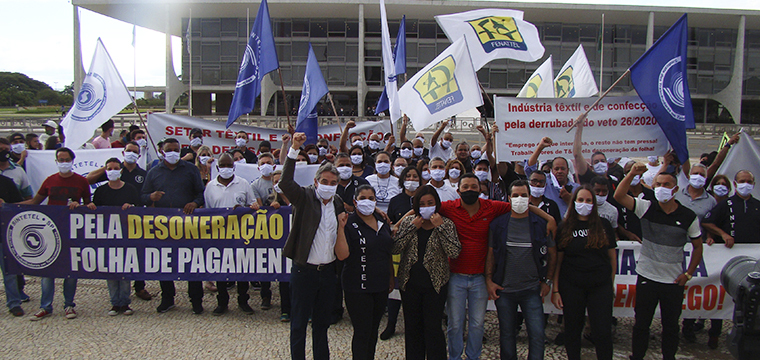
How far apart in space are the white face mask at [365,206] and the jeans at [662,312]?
261 centimetres

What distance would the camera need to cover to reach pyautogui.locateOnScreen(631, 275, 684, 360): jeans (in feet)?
15.0

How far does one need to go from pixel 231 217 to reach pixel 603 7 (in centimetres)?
4184

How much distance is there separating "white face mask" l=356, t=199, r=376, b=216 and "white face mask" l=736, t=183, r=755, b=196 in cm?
401

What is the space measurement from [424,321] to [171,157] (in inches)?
148

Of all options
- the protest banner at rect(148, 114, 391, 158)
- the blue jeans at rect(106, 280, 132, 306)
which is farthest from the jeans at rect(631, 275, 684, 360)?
the protest banner at rect(148, 114, 391, 158)

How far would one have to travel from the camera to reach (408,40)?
4238 cm

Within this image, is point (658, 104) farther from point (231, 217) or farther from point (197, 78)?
point (197, 78)

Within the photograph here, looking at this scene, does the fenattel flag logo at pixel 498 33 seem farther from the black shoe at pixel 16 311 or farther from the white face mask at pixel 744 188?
the black shoe at pixel 16 311

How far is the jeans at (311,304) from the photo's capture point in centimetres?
428

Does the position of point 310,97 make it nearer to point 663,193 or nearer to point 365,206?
point 365,206

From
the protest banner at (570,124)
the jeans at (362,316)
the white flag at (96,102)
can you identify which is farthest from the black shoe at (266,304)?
the white flag at (96,102)

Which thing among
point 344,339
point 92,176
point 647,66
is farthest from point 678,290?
point 92,176

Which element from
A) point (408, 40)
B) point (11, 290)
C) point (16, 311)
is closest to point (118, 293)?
point (16, 311)

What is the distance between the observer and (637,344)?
184 inches
